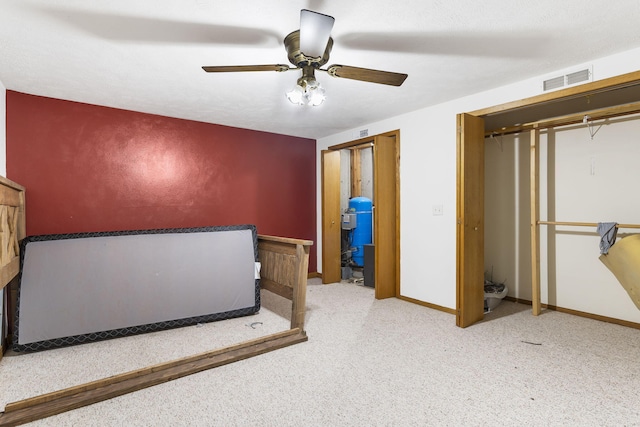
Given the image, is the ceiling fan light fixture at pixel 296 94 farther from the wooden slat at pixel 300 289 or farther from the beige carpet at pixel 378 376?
the beige carpet at pixel 378 376

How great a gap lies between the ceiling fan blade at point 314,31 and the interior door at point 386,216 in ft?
7.65

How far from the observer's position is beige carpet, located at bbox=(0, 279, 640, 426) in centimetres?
182

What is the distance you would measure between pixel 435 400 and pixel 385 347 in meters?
0.74

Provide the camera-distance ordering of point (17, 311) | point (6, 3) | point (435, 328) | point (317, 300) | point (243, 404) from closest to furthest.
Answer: point (6, 3)
point (243, 404)
point (17, 311)
point (435, 328)
point (317, 300)

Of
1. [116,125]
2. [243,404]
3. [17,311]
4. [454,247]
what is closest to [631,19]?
[454,247]

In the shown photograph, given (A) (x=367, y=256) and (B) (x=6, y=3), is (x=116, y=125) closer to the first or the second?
(B) (x=6, y=3)

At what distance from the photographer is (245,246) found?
11.8 ft

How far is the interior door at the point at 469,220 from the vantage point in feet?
10.1

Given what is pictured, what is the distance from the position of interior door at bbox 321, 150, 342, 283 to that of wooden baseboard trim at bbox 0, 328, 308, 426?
92.3 inches

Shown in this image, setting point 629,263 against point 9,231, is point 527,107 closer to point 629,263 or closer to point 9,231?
point 629,263

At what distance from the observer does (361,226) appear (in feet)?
17.8

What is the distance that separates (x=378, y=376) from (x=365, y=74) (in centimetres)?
205

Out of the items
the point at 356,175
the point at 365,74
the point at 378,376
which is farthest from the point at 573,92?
the point at 356,175

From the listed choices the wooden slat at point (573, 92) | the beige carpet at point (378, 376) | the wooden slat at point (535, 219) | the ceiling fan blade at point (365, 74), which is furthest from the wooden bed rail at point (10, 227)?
the wooden slat at point (535, 219)
